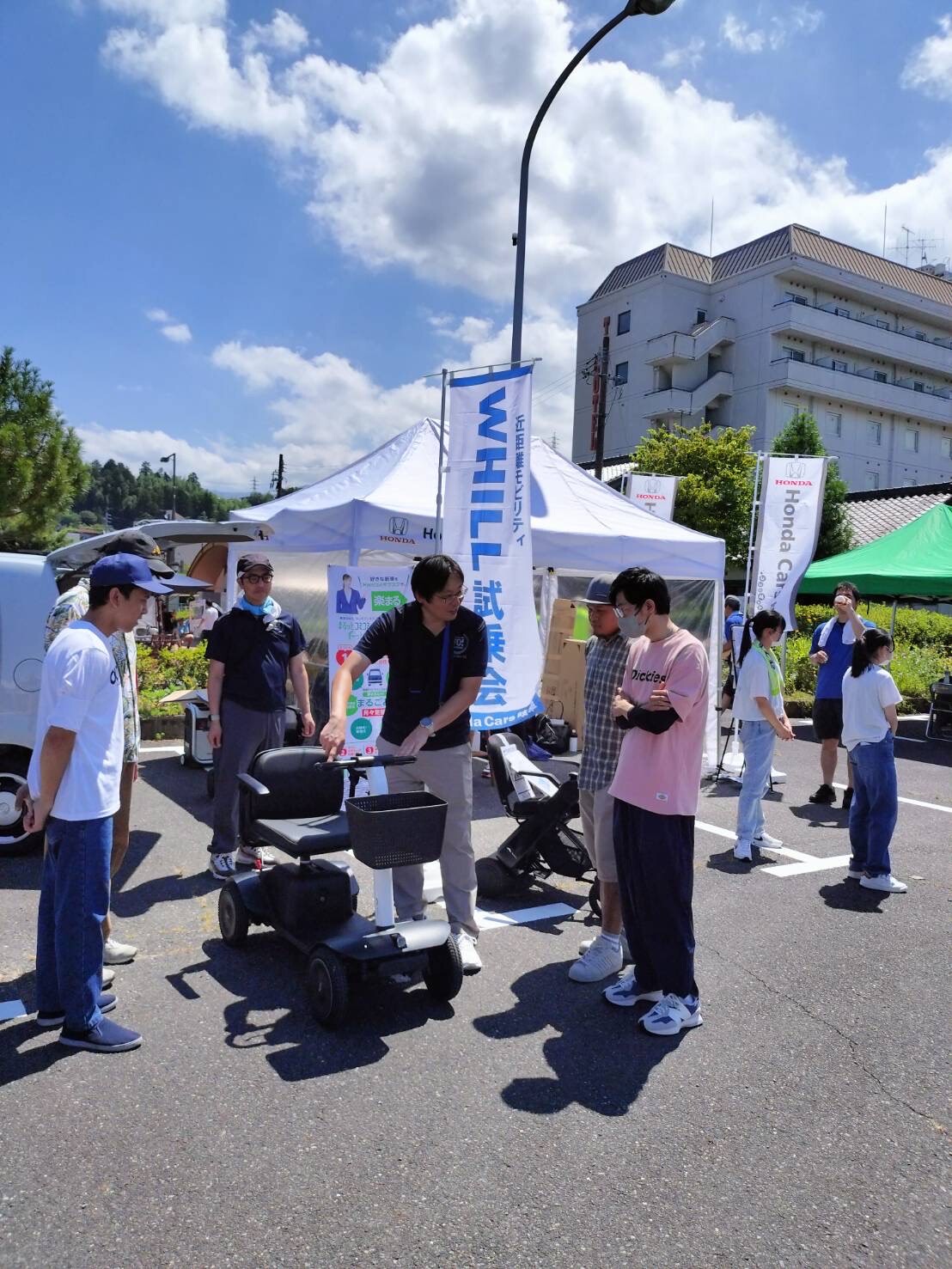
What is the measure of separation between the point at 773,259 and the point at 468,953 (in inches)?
1881

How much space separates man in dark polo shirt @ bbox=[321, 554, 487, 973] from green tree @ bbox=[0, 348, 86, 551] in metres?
16.2

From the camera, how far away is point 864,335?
45875 mm

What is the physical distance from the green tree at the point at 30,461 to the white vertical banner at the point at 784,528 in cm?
1469

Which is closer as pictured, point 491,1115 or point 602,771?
point 491,1115

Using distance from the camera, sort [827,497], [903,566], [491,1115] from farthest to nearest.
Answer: [827,497]
[903,566]
[491,1115]

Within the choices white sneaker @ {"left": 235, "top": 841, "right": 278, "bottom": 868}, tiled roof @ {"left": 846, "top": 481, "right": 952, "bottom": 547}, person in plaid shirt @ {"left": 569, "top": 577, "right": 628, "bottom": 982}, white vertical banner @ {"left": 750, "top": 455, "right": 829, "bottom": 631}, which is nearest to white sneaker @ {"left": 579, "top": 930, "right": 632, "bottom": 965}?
person in plaid shirt @ {"left": 569, "top": 577, "right": 628, "bottom": 982}

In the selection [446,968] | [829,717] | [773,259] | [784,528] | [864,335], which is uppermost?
[773,259]

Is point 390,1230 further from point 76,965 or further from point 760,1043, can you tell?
point 760,1043

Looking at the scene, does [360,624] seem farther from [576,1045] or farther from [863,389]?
[863,389]

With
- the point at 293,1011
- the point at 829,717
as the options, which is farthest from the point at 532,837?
the point at 829,717

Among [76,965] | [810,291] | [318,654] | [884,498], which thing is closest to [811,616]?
[884,498]

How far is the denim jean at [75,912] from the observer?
318cm

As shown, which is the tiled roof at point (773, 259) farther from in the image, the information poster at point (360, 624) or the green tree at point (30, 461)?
the information poster at point (360, 624)

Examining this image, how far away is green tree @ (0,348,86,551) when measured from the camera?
56.8ft
